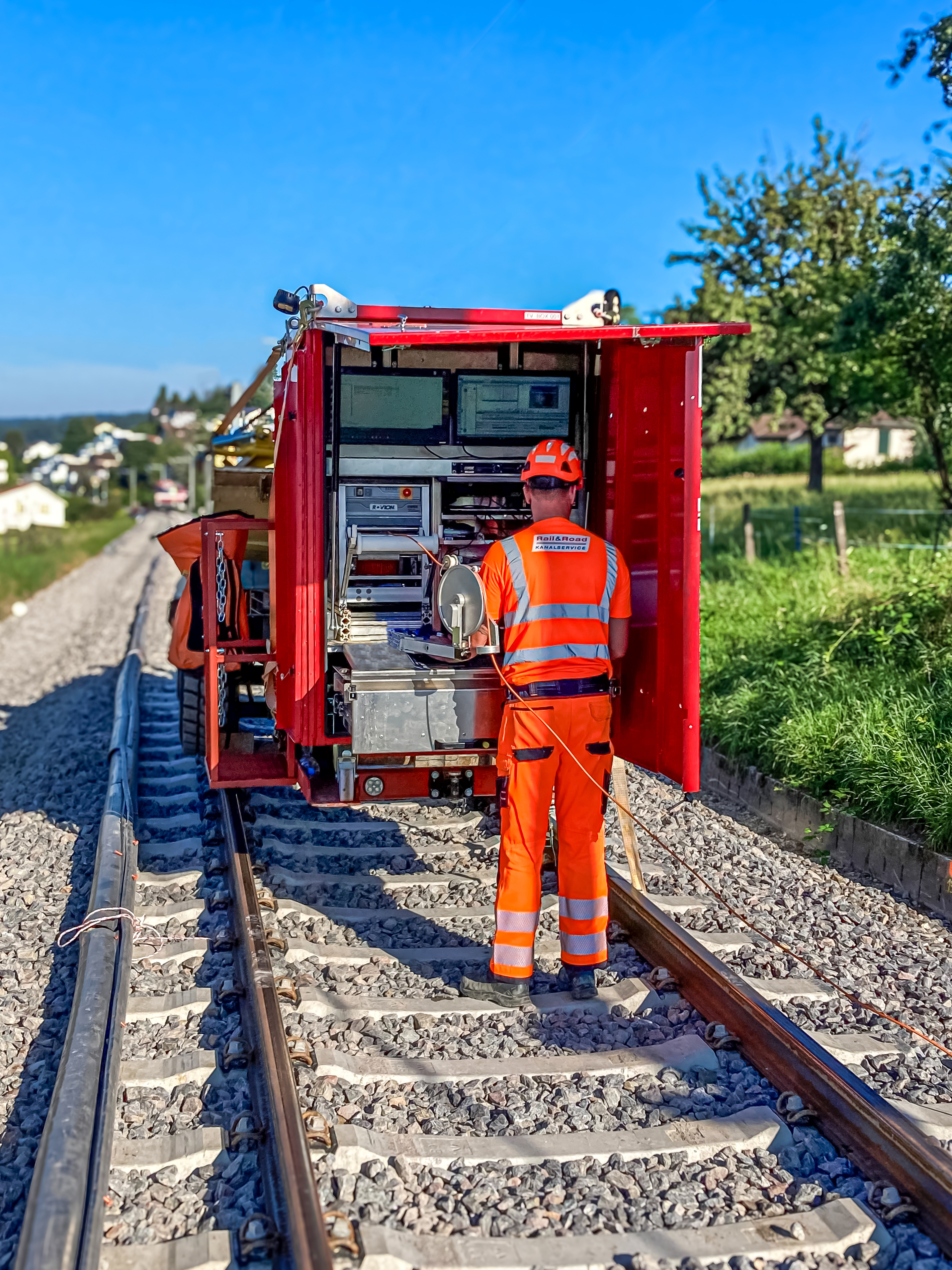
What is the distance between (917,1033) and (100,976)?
3158 millimetres

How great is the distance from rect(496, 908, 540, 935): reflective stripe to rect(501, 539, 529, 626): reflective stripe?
1.24 meters

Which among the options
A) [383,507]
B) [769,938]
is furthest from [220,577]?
[769,938]

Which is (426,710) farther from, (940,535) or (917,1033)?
(940,535)

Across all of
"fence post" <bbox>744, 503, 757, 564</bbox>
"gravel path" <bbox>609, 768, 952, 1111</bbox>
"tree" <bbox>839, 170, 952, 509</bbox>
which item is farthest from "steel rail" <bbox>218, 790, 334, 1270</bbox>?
"fence post" <bbox>744, 503, 757, 564</bbox>

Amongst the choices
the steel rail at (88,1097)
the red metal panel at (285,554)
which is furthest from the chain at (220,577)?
the steel rail at (88,1097)

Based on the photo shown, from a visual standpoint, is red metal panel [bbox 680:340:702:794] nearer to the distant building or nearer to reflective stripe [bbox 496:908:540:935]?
reflective stripe [bbox 496:908:540:935]

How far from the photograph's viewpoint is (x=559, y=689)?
5223 mm

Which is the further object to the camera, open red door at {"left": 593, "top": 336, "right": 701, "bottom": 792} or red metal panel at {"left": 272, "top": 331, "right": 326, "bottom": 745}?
red metal panel at {"left": 272, "top": 331, "right": 326, "bottom": 745}

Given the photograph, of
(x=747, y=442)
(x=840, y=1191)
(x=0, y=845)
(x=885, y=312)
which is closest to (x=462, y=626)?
(x=840, y=1191)

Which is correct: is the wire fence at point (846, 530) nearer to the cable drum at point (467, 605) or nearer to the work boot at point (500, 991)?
the cable drum at point (467, 605)

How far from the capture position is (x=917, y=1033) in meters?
4.38

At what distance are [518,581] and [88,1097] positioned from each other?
8.58 feet

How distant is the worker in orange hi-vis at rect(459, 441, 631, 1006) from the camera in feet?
16.8

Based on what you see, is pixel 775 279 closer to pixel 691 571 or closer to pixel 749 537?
pixel 749 537
